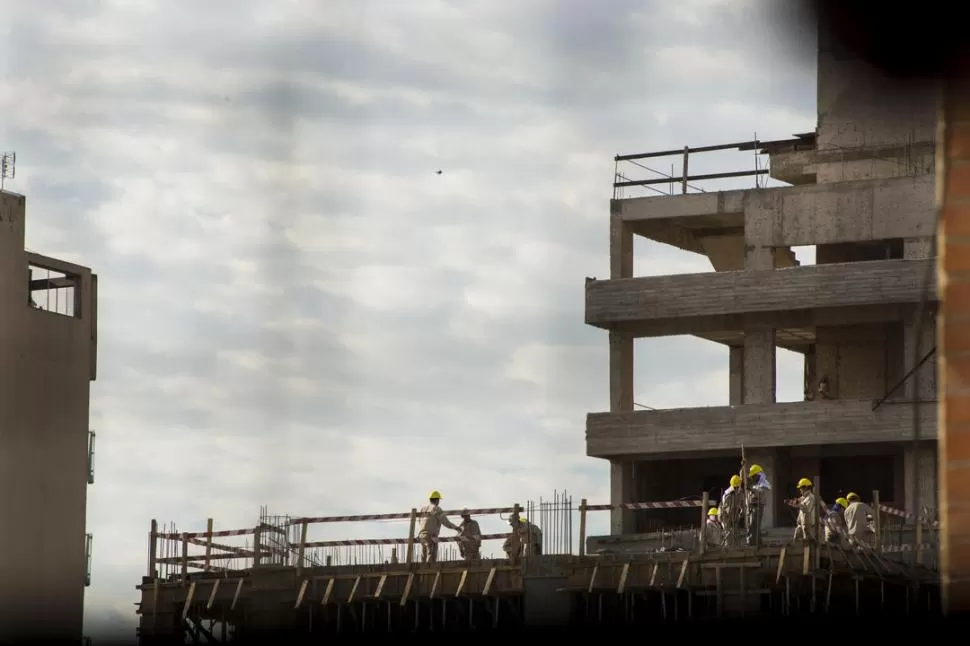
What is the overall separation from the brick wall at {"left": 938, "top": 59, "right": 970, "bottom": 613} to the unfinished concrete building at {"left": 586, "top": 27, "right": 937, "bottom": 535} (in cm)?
5061

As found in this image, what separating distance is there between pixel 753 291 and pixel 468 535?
22091mm

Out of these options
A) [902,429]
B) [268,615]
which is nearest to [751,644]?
[268,615]

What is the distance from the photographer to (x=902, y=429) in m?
56.4

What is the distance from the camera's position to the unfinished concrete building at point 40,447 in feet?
177

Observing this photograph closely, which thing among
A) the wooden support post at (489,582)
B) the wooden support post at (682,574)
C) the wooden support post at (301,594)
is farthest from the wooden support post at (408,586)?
the wooden support post at (682,574)

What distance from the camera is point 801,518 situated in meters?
38.7

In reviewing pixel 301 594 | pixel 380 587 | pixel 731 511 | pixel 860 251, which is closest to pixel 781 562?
pixel 731 511

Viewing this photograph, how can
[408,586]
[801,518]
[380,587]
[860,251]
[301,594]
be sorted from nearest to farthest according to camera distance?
[801,518] → [408,586] → [380,587] → [301,594] → [860,251]

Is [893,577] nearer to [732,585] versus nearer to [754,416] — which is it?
[732,585]

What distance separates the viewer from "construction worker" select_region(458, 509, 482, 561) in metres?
40.1

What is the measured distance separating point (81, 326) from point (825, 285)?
22.6 meters

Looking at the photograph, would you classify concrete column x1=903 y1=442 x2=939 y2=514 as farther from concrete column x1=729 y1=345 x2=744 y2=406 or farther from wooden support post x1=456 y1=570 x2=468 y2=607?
wooden support post x1=456 y1=570 x2=468 y2=607

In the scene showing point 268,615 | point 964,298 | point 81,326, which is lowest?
point 268,615

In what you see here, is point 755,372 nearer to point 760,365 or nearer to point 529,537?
point 760,365
